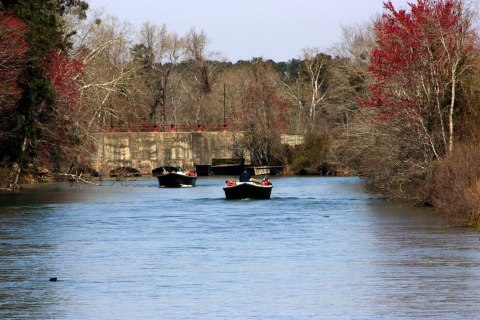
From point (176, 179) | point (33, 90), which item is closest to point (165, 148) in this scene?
point (176, 179)

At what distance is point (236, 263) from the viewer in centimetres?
2861

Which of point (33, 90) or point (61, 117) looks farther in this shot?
point (61, 117)

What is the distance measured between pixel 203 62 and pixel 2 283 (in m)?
102

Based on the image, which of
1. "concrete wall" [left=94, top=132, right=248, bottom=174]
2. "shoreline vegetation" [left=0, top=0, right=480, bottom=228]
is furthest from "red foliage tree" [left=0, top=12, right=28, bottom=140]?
"concrete wall" [left=94, top=132, right=248, bottom=174]

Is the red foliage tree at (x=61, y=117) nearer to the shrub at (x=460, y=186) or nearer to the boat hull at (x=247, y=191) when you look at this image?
the boat hull at (x=247, y=191)

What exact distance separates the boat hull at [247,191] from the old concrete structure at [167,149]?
32799 millimetres

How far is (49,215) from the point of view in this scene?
4619 cm

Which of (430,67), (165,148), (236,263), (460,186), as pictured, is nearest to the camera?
(236,263)

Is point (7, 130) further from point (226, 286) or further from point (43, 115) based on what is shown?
point (226, 286)

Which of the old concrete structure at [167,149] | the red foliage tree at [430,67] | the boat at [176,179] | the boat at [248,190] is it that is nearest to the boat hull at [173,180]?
the boat at [176,179]

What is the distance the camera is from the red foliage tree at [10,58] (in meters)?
52.2

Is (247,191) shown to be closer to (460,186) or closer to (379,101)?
A: (379,101)

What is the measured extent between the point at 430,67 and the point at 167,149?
50735mm

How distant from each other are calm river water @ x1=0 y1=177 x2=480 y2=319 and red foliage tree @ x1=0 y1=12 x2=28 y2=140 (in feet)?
16.9
